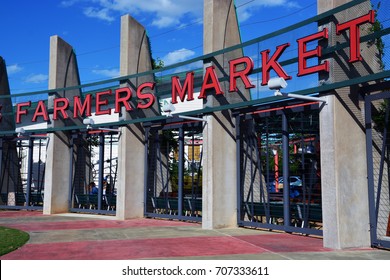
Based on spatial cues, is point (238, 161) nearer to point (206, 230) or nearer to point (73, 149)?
point (206, 230)

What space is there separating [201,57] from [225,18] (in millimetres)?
1558

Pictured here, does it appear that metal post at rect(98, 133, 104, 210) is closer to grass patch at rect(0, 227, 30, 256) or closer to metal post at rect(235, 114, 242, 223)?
grass patch at rect(0, 227, 30, 256)

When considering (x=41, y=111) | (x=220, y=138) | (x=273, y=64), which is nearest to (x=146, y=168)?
(x=220, y=138)

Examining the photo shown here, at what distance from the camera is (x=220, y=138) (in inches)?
551

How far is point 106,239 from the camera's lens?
38.0 feet

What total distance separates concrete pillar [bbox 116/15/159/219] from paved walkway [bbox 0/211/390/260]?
A: 184 centimetres

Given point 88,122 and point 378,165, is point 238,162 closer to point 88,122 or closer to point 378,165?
point 378,165

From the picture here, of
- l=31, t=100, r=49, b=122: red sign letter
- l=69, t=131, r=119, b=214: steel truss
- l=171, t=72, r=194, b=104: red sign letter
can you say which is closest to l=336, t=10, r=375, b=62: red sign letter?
l=171, t=72, r=194, b=104: red sign letter

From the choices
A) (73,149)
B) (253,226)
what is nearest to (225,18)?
(253,226)

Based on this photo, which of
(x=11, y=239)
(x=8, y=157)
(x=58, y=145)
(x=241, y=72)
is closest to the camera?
(x=11, y=239)

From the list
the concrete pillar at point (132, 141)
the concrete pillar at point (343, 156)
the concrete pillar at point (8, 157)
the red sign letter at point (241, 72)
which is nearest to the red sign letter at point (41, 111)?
the concrete pillar at point (8, 157)

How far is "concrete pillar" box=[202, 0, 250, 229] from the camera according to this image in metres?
13.7

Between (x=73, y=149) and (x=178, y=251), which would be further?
(x=73, y=149)

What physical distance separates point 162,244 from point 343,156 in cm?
488
